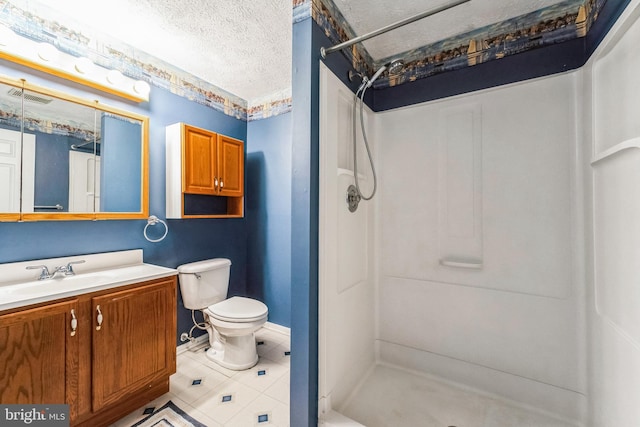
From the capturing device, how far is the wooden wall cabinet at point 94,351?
1.11 metres

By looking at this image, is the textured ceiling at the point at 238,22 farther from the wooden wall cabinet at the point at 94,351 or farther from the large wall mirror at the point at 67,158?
the wooden wall cabinet at the point at 94,351

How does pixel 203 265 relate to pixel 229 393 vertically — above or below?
above

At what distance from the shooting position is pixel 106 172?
174cm

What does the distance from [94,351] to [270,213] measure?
1.65 metres

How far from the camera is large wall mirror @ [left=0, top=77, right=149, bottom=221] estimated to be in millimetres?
1390

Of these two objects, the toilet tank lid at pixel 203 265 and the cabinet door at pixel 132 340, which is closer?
the cabinet door at pixel 132 340

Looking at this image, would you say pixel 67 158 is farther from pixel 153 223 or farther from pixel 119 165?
pixel 153 223

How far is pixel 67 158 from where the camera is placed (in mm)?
1584

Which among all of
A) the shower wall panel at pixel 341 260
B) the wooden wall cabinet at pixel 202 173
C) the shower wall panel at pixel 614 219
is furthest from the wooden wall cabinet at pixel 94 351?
the shower wall panel at pixel 614 219

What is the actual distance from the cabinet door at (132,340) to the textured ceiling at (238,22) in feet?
5.45

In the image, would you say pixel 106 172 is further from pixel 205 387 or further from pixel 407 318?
pixel 407 318
